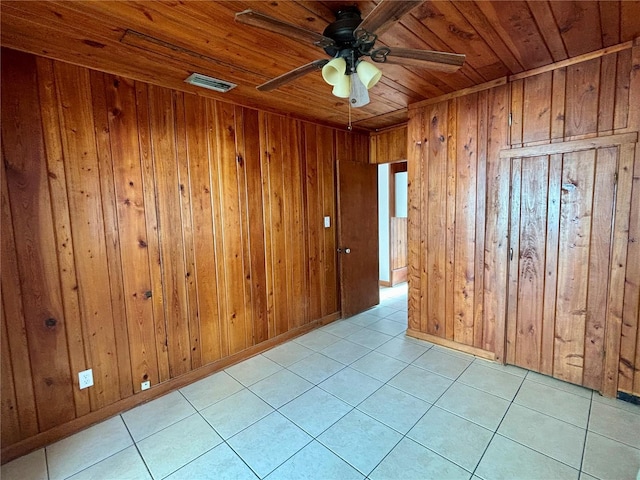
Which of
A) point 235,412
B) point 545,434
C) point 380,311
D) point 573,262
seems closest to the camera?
point 545,434

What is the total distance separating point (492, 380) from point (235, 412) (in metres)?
2.04

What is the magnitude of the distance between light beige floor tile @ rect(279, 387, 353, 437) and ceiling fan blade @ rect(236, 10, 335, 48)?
2.21 metres

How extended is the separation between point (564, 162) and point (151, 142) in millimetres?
3146

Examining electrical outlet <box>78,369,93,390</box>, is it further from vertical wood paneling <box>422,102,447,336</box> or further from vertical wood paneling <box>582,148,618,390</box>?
vertical wood paneling <box>582,148,618,390</box>

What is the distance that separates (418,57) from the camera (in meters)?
1.45

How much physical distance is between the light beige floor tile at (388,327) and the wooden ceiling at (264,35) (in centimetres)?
257

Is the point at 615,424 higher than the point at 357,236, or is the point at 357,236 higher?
the point at 357,236

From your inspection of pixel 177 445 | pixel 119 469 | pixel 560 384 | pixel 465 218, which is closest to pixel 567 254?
pixel 465 218

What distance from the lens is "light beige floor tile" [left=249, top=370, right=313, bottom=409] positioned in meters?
2.28

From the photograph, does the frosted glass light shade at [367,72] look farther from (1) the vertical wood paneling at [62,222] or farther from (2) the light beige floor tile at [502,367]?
(2) the light beige floor tile at [502,367]

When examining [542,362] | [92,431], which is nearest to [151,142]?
[92,431]

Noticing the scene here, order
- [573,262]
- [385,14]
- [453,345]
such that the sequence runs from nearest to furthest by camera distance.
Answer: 1. [385,14]
2. [573,262]
3. [453,345]

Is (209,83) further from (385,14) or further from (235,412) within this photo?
(235,412)

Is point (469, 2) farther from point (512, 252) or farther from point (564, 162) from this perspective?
point (512, 252)
